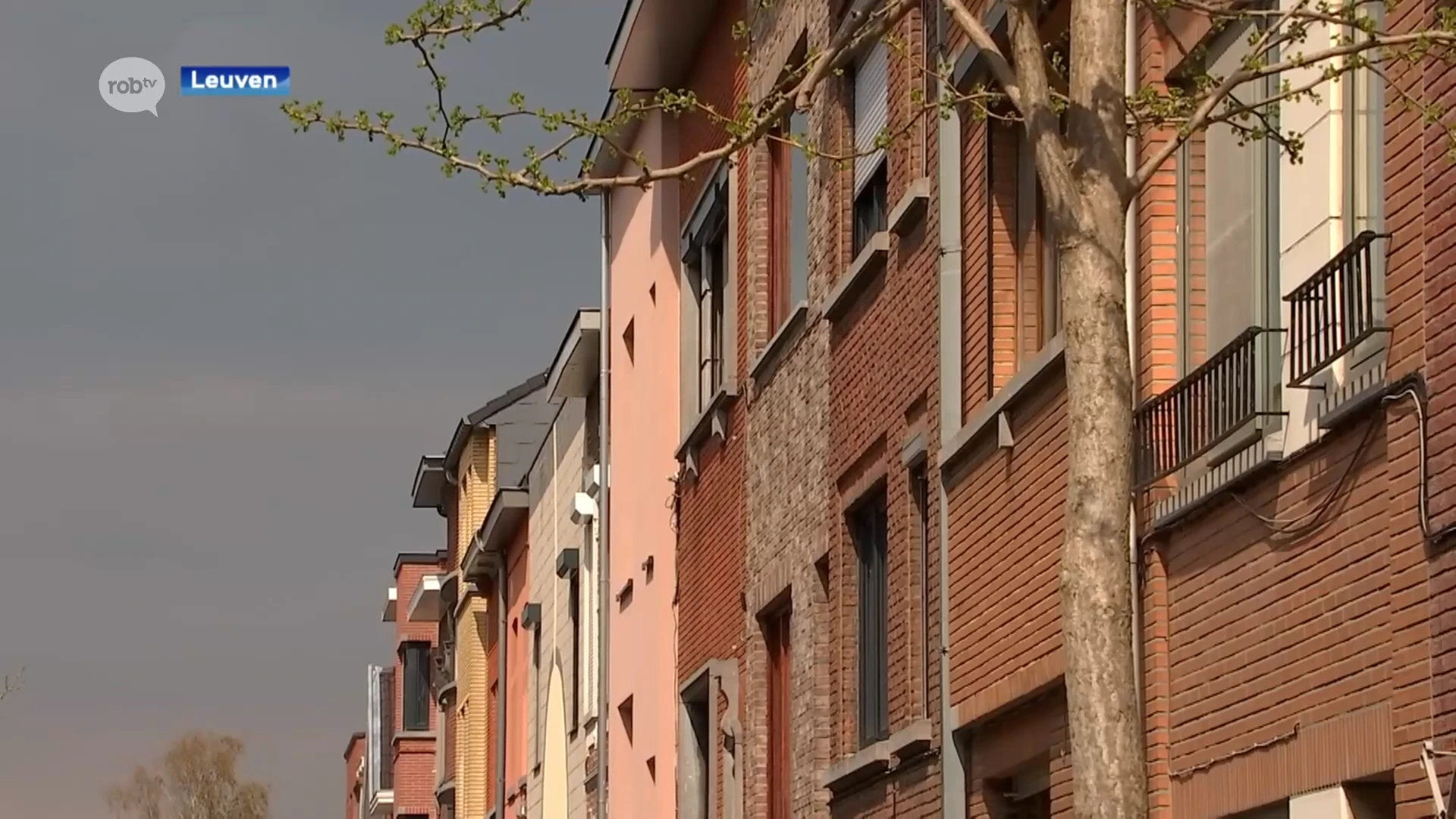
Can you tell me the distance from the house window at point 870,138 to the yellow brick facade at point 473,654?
3013cm

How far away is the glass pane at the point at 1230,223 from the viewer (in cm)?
1173

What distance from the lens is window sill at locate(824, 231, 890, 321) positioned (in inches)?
722

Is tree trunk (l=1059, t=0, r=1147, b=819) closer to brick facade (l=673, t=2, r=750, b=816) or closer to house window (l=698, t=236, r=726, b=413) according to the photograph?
brick facade (l=673, t=2, r=750, b=816)

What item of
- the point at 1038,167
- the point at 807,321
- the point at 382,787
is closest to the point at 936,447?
the point at 807,321

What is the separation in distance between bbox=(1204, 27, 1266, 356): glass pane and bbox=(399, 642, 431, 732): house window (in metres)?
51.7

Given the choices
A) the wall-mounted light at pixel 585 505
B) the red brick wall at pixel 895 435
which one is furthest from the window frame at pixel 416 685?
the red brick wall at pixel 895 435

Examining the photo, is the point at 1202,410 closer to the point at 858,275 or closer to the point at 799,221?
the point at 858,275

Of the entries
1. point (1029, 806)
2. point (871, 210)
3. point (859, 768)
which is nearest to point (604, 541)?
point (871, 210)

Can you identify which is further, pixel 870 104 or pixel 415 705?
pixel 415 705

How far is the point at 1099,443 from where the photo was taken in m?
7.43

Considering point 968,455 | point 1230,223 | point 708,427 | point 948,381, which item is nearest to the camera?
point 1230,223

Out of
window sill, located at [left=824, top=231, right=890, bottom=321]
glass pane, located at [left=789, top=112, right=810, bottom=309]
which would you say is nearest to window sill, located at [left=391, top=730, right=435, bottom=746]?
glass pane, located at [left=789, top=112, right=810, bottom=309]

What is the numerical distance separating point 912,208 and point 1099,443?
10073mm

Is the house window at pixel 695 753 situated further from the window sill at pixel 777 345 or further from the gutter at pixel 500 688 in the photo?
the gutter at pixel 500 688
